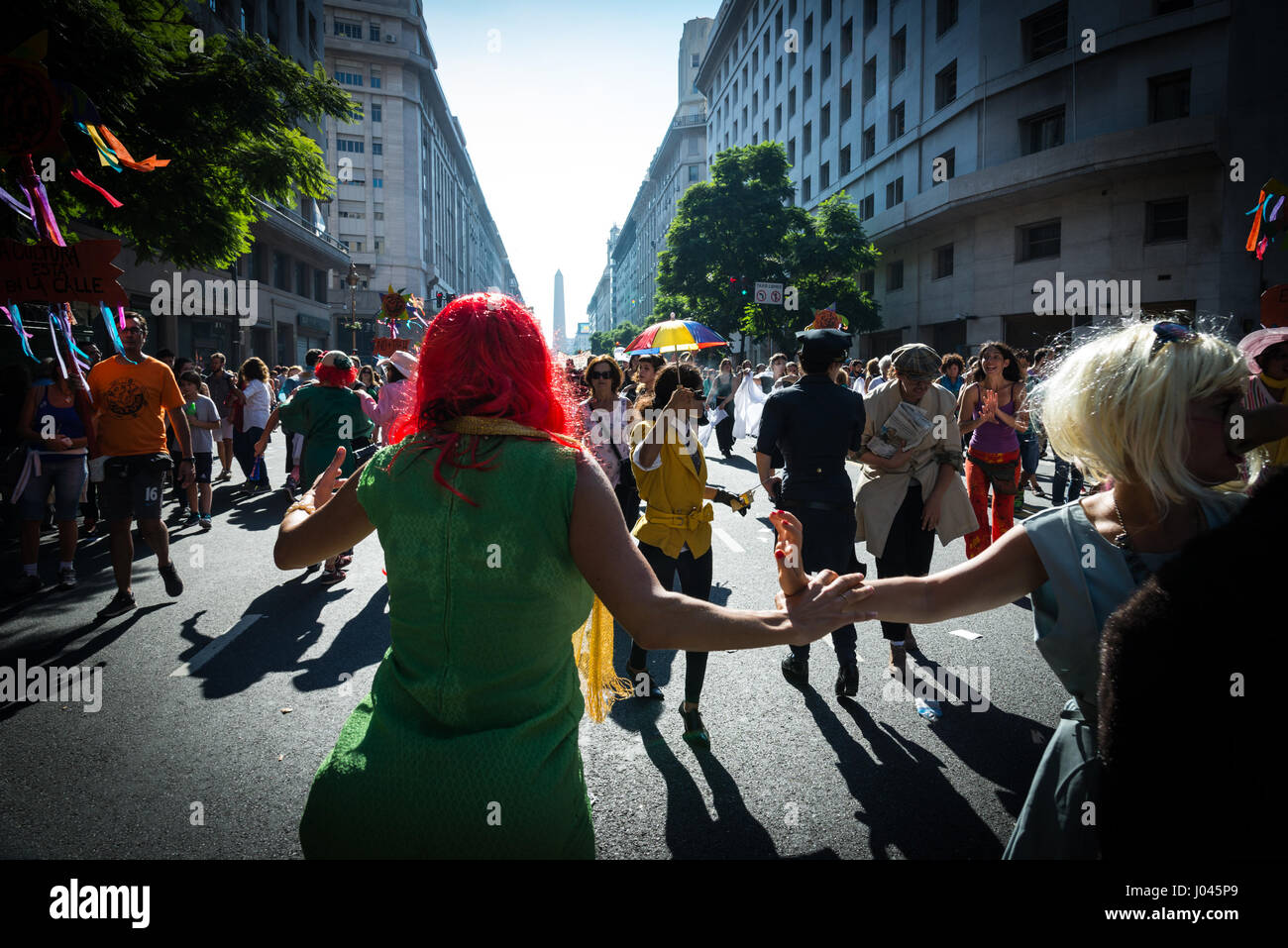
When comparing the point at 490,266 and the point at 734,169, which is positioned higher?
the point at 490,266

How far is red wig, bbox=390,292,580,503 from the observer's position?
1.56 m

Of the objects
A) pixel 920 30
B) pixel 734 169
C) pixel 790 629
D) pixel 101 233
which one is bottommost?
pixel 790 629

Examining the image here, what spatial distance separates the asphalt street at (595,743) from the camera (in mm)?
2992

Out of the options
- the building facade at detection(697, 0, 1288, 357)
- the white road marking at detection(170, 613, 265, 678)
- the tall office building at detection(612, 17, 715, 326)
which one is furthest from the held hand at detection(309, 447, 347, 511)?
the tall office building at detection(612, 17, 715, 326)

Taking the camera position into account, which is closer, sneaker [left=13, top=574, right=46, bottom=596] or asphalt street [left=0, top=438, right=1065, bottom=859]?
asphalt street [left=0, top=438, right=1065, bottom=859]

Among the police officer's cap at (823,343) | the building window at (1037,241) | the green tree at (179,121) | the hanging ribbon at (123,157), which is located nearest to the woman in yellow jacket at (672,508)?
the police officer's cap at (823,343)

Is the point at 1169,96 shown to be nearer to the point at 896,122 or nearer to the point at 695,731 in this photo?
the point at 896,122

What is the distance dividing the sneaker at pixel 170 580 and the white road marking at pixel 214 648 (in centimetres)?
83

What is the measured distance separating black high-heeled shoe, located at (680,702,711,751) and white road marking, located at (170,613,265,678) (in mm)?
3197

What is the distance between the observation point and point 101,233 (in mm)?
19922

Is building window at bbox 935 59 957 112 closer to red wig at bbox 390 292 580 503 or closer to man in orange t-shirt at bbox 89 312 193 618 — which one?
man in orange t-shirt at bbox 89 312 193 618
